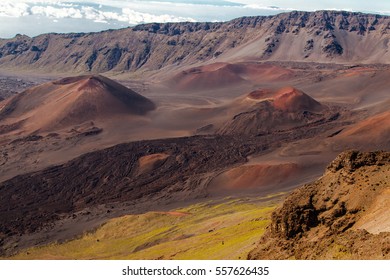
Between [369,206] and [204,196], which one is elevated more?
[369,206]

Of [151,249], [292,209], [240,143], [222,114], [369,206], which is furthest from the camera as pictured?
[222,114]

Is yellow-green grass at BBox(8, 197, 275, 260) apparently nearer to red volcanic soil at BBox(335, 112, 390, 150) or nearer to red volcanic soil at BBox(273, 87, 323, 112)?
red volcanic soil at BBox(335, 112, 390, 150)

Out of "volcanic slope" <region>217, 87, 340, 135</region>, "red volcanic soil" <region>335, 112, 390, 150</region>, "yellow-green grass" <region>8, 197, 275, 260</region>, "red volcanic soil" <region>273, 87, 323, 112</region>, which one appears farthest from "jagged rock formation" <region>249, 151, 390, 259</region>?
"red volcanic soil" <region>273, 87, 323, 112</region>

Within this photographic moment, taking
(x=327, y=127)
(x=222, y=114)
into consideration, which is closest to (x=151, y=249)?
(x=327, y=127)

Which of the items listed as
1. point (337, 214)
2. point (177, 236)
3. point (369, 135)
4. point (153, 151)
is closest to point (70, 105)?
point (153, 151)

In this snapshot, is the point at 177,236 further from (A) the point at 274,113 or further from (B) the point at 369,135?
(A) the point at 274,113

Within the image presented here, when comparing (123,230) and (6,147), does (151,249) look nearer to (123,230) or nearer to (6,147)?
(123,230)

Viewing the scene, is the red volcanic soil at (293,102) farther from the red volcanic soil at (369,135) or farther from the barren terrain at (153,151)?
the red volcanic soil at (369,135)
